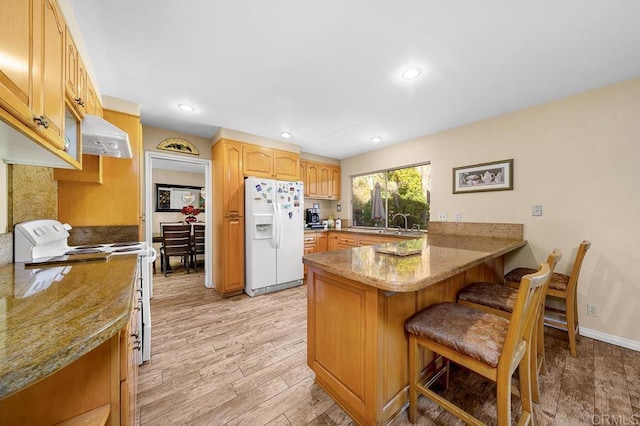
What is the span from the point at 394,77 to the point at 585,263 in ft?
8.34

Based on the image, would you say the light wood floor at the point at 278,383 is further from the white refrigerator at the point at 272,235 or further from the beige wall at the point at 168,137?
the beige wall at the point at 168,137

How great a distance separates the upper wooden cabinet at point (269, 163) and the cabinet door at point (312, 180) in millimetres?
547

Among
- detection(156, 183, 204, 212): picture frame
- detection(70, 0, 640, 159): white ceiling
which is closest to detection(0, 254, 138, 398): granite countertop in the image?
detection(70, 0, 640, 159): white ceiling

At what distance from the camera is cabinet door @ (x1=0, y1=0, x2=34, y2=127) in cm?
78

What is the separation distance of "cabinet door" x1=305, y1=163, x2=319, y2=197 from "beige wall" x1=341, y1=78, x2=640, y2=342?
2672mm

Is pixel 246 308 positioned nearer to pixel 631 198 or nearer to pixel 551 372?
pixel 551 372

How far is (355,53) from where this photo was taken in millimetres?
1771

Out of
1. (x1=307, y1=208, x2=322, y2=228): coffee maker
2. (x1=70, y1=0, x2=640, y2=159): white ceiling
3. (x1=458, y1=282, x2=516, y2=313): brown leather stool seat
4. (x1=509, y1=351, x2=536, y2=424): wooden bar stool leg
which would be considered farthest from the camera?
(x1=307, y1=208, x2=322, y2=228): coffee maker

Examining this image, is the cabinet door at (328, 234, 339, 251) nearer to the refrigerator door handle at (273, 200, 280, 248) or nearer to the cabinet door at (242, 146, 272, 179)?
the refrigerator door handle at (273, 200, 280, 248)

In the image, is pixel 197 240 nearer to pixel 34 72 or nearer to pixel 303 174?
pixel 303 174

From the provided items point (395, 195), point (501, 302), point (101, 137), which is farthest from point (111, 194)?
point (395, 195)

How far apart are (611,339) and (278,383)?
296cm

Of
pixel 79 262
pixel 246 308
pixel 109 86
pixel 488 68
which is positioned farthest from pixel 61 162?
pixel 488 68

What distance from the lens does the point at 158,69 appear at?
1972mm
